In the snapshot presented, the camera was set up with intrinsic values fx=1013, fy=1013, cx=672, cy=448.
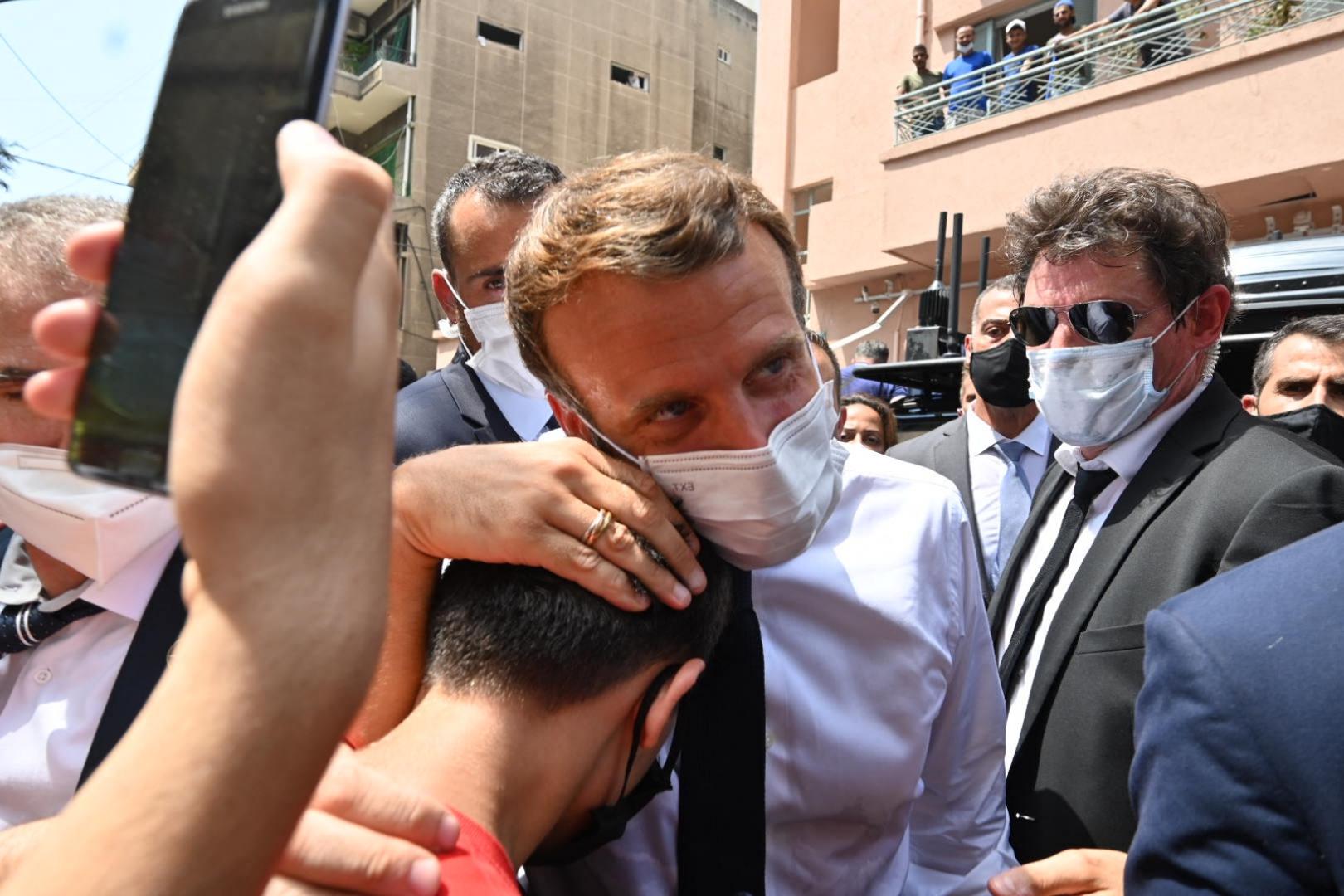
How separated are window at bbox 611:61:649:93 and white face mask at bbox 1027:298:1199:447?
23.2 m

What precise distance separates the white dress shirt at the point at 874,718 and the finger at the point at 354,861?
83 centimetres

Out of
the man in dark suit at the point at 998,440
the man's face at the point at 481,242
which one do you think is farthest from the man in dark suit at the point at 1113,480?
the man's face at the point at 481,242

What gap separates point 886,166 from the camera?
534 inches

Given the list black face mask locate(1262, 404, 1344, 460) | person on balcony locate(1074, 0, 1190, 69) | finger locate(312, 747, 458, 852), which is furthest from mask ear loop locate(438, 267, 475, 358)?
person on balcony locate(1074, 0, 1190, 69)

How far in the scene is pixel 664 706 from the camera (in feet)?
4.51

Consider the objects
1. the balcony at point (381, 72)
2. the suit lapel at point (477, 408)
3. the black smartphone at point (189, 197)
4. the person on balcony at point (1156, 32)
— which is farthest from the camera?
the balcony at point (381, 72)

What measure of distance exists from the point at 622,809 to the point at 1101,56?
40.0 ft

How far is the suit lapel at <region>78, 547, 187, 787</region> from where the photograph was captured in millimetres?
1597

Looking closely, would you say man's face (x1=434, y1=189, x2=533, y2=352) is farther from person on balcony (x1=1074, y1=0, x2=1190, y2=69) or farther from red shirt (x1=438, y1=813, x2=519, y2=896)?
person on balcony (x1=1074, y1=0, x2=1190, y2=69)

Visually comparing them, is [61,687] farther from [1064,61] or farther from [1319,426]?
[1064,61]

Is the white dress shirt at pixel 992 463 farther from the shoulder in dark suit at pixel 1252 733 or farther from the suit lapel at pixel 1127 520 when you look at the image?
the shoulder in dark suit at pixel 1252 733

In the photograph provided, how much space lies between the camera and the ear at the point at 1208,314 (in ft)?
9.00

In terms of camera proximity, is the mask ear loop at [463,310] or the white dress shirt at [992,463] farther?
the white dress shirt at [992,463]

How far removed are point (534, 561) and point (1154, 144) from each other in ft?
36.9
